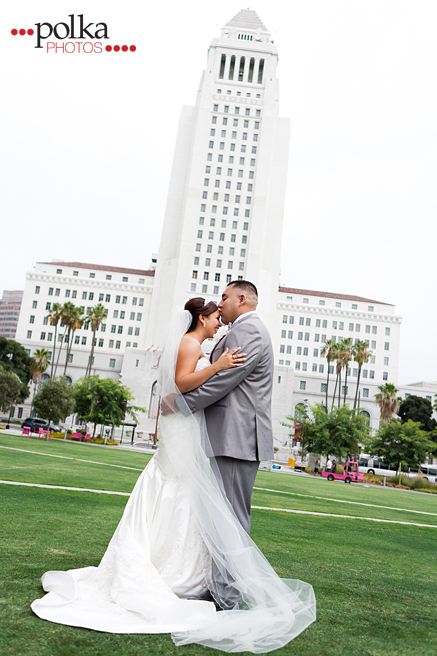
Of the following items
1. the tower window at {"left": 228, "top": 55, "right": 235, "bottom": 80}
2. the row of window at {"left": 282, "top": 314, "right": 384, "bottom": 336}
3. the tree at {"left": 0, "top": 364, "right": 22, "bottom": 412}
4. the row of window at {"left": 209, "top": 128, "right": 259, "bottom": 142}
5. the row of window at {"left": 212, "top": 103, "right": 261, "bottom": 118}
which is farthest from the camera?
the row of window at {"left": 282, "top": 314, "right": 384, "bottom": 336}

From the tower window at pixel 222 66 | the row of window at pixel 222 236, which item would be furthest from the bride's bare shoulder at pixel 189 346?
the tower window at pixel 222 66

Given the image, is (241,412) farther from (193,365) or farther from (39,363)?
(39,363)

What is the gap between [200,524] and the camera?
3934 millimetres

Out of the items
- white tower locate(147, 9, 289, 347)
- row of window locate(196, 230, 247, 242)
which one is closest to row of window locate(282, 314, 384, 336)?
white tower locate(147, 9, 289, 347)

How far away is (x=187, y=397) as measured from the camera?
13.3 feet

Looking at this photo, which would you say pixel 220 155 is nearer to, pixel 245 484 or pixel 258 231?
pixel 258 231

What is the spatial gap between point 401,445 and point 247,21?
274ft

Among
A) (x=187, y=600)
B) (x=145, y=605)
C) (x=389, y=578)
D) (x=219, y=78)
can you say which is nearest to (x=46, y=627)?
(x=145, y=605)

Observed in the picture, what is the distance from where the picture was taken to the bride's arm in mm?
3932

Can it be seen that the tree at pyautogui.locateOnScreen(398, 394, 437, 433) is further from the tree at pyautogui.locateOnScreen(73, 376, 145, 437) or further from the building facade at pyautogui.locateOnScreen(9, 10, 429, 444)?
the tree at pyautogui.locateOnScreen(73, 376, 145, 437)

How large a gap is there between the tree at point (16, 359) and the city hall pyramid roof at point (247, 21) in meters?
69.1

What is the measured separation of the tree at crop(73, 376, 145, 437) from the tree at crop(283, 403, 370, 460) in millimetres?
16579

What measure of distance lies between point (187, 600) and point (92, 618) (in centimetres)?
67

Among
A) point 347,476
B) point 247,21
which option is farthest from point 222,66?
point 347,476
